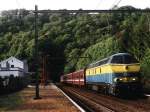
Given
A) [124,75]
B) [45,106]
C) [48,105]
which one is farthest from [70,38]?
[45,106]

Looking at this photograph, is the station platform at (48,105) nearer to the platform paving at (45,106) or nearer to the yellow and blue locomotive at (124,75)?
the platform paving at (45,106)

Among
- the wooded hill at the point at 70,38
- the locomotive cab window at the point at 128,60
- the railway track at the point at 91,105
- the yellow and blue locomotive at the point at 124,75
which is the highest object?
the wooded hill at the point at 70,38

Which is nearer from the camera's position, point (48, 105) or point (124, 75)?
point (48, 105)

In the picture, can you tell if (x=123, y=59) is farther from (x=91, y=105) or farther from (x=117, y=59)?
(x=91, y=105)

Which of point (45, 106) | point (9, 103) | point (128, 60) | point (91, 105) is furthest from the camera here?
point (9, 103)

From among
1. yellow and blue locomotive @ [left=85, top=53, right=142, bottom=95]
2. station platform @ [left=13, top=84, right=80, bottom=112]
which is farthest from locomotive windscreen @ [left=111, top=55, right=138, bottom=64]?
station platform @ [left=13, top=84, right=80, bottom=112]

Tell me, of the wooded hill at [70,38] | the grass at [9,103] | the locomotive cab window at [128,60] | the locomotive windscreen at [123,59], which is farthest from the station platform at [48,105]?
the wooded hill at [70,38]

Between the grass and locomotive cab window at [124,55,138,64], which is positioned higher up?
locomotive cab window at [124,55,138,64]

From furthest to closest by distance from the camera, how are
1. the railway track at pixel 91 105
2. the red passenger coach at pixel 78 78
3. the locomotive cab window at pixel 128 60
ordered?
1. the red passenger coach at pixel 78 78
2. the locomotive cab window at pixel 128 60
3. the railway track at pixel 91 105

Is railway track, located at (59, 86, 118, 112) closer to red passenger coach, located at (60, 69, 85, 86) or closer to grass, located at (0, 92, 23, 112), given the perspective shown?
grass, located at (0, 92, 23, 112)

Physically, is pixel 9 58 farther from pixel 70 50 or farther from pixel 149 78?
pixel 149 78

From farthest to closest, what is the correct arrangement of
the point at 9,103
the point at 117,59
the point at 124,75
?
1. the point at 9,103
2. the point at 117,59
3. the point at 124,75

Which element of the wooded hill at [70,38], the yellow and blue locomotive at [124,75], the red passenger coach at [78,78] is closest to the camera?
the yellow and blue locomotive at [124,75]

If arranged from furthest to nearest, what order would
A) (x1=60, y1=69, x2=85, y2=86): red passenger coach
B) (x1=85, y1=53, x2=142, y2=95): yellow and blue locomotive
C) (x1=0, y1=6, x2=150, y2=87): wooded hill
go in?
(x1=0, y1=6, x2=150, y2=87): wooded hill < (x1=60, y1=69, x2=85, y2=86): red passenger coach < (x1=85, y1=53, x2=142, y2=95): yellow and blue locomotive
